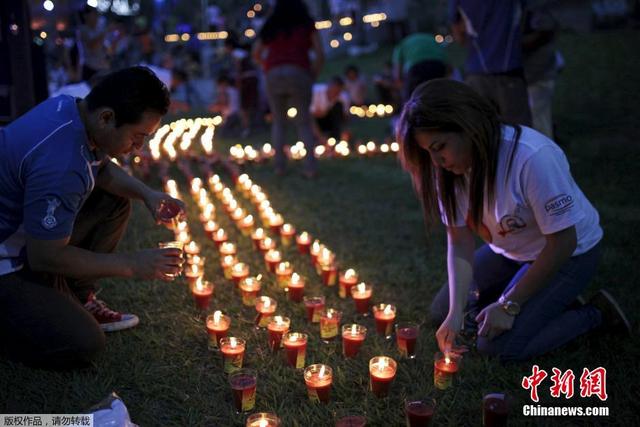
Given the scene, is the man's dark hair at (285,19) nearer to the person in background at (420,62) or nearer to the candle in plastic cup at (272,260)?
the person in background at (420,62)

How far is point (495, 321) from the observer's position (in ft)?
9.42

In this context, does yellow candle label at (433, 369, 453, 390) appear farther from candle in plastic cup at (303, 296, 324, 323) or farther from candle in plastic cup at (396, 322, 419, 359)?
candle in plastic cup at (303, 296, 324, 323)

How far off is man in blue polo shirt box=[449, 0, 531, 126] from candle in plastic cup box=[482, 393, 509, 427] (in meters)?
3.35

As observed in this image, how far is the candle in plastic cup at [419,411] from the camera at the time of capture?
2.39 metres

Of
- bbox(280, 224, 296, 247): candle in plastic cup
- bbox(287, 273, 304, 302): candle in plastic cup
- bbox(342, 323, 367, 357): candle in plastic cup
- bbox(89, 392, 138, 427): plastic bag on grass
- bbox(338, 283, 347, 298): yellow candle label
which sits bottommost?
bbox(280, 224, 296, 247): candle in plastic cup

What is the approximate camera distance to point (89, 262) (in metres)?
2.68

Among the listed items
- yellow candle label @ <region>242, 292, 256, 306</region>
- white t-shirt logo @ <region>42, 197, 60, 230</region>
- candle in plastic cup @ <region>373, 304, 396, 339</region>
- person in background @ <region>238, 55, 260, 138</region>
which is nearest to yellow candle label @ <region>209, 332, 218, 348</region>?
yellow candle label @ <region>242, 292, 256, 306</region>

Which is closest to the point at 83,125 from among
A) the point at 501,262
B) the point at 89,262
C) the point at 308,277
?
the point at 89,262

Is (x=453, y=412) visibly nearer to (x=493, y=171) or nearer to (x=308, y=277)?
(x=493, y=171)

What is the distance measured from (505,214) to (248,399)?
157 centimetres

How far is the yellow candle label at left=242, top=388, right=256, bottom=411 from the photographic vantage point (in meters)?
2.60

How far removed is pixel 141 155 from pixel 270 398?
18.7ft

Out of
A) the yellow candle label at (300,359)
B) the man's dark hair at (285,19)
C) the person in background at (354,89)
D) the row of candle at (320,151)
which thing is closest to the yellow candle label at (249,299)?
the yellow candle label at (300,359)

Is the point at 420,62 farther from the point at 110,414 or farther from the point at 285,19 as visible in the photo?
the point at 110,414
